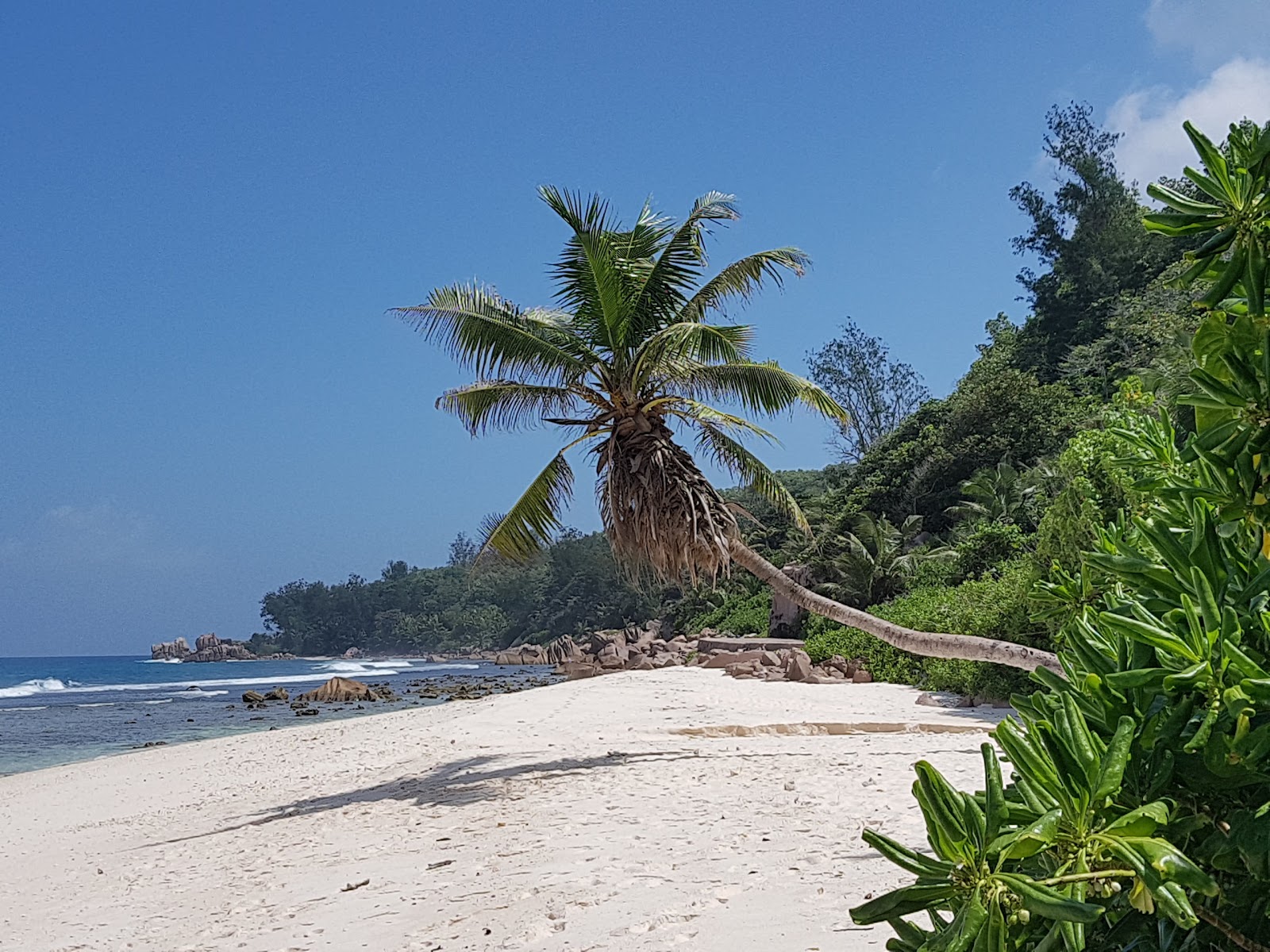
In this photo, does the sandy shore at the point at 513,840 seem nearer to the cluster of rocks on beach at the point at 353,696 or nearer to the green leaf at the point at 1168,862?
the green leaf at the point at 1168,862

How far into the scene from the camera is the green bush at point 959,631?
468 inches

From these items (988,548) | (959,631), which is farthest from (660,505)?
(988,548)


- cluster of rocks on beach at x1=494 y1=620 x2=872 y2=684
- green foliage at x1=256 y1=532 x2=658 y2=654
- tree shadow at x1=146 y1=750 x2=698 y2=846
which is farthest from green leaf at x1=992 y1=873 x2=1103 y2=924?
green foliage at x1=256 y1=532 x2=658 y2=654

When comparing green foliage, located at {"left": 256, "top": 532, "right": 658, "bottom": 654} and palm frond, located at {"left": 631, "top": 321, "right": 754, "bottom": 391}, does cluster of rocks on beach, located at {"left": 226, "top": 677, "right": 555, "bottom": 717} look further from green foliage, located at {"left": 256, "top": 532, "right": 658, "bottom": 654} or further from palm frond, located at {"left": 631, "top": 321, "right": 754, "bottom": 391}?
palm frond, located at {"left": 631, "top": 321, "right": 754, "bottom": 391}

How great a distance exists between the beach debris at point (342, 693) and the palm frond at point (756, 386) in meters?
22.3

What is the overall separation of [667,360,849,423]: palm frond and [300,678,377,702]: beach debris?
22.3m

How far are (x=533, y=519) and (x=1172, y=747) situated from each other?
10106 mm

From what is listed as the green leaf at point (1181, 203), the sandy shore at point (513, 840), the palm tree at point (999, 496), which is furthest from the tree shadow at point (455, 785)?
the palm tree at point (999, 496)

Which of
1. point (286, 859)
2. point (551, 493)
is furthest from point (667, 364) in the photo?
point (286, 859)

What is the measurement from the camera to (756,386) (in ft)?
36.5

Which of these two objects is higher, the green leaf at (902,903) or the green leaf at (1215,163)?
the green leaf at (1215,163)

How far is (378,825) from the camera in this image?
705cm

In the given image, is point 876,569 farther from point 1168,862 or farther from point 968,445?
point 1168,862

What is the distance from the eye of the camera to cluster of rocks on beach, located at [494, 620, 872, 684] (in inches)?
648
